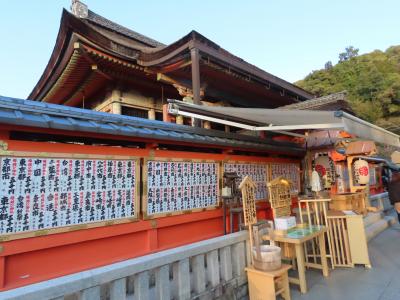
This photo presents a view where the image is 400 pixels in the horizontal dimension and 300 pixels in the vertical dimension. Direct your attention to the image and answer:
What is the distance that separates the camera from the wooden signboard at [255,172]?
21.8ft

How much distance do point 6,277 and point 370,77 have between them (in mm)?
46453

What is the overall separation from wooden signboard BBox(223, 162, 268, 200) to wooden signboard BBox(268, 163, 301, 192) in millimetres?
384

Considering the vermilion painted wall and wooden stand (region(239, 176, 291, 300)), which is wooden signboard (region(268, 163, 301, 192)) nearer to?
the vermilion painted wall

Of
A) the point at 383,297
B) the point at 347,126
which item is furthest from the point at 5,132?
the point at 383,297

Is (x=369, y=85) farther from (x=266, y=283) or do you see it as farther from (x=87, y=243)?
(x=87, y=243)

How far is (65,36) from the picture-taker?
7441 millimetres

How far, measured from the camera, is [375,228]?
8117 mm

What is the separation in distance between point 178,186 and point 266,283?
245 centimetres

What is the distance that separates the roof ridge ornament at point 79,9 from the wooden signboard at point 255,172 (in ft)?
26.0

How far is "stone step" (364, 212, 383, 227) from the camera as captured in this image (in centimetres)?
812

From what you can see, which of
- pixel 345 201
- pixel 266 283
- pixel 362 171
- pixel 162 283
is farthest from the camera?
pixel 362 171

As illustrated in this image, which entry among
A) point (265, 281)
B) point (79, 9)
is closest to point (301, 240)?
point (265, 281)

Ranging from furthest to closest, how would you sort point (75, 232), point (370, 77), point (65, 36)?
point (370, 77)
point (65, 36)
point (75, 232)

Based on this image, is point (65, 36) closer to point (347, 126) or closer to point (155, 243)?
point (155, 243)
